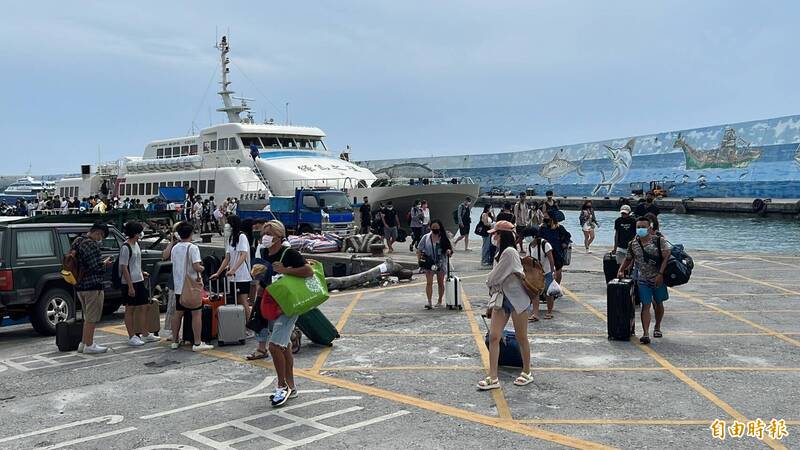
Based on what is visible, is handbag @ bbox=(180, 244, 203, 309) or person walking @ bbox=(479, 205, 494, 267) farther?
person walking @ bbox=(479, 205, 494, 267)

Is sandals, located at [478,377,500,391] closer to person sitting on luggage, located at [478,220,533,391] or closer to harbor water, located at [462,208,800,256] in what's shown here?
person sitting on luggage, located at [478,220,533,391]

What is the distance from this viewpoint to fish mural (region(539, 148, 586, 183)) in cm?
8588

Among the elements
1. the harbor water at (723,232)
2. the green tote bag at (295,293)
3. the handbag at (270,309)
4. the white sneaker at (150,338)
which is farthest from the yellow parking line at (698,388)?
the harbor water at (723,232)

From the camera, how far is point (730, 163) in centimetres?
6531

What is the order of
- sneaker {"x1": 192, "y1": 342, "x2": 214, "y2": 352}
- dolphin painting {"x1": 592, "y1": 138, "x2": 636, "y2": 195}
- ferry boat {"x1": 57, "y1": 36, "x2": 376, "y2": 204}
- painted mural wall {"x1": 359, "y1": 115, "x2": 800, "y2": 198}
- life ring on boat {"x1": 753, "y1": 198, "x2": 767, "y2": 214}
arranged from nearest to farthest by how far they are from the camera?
1. sneaker {"x1": 192, "y1": 342, "x2": 214, "y2": 352}
2. ferry boat {"x1": 57, "y1": 36, "x2": 376, "y2": 204}
3. life ring on boat {"x1": 753, "y1": 198, "x2": 767, "y2": 214}
4. painted mural wall {"x1": 359, "y1": 115, "x2": 800, "y2": 198}
5. dolphin painting {"x1": 592, "y1": 138, "x2": 636, "y2": 195}

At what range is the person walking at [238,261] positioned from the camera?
9.13 meters

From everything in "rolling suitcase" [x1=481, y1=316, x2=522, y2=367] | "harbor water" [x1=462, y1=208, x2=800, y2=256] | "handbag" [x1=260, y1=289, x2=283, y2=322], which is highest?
"handbag" [x1=260, y1=289, x2=283, y2=322]

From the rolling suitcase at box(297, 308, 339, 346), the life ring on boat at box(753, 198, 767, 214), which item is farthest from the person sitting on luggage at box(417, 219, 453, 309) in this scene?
the life ring on boat at box(753, 198, 767, 214)

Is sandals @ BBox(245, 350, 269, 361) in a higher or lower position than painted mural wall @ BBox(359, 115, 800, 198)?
lower

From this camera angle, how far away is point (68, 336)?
28.5 feet

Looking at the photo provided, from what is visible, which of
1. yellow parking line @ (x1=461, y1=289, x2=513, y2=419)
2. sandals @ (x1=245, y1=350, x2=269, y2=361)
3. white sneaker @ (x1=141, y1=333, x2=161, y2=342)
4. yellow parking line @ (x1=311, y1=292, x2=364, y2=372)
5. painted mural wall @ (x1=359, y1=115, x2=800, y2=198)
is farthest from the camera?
painted mural wall @ (x1=359, y1=115, x2=800, y2=198)

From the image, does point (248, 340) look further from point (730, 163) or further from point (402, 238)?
point (730, 163)

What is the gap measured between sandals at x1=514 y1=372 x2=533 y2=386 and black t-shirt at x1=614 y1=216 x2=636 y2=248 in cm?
475

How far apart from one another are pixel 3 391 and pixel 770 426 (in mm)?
7121
